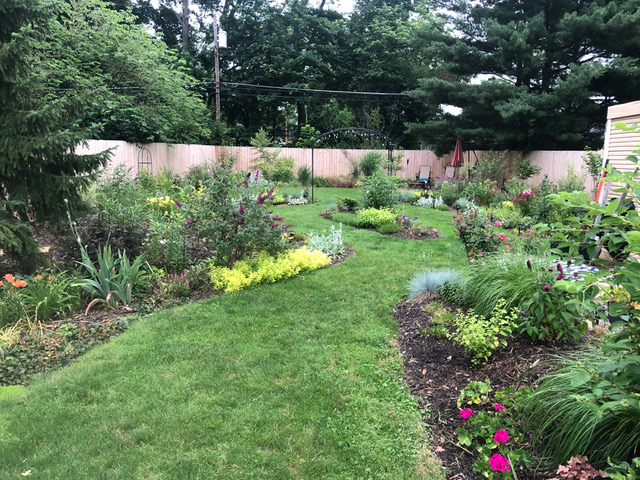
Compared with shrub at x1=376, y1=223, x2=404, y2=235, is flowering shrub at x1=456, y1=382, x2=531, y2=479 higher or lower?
lower

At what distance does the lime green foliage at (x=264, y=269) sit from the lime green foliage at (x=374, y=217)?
2.84 meters

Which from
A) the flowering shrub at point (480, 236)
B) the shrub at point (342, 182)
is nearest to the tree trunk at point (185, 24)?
the shrub at point (342, 182)

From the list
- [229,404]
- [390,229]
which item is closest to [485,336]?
[229,404]

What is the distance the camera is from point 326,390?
2768 millimetres

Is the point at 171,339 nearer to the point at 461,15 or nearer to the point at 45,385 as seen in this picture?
the point at 45,385

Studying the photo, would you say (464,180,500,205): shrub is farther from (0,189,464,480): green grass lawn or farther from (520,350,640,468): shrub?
(520,350,640,468): shrub

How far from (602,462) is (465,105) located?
16457mm

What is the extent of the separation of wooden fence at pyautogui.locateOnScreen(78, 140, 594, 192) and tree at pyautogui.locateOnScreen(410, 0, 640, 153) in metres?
1.09

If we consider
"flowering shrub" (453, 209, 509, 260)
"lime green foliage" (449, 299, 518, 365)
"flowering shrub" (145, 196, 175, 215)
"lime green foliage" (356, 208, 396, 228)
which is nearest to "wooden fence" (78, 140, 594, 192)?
"flowering shrub" (145, 196, 175, 215)

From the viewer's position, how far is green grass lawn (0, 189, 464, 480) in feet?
6.93

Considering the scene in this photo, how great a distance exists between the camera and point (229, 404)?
8.58 ft

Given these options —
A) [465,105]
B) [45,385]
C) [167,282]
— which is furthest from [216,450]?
[465,105]

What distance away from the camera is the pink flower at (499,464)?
5.99 ft

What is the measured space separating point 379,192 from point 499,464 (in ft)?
23.8
